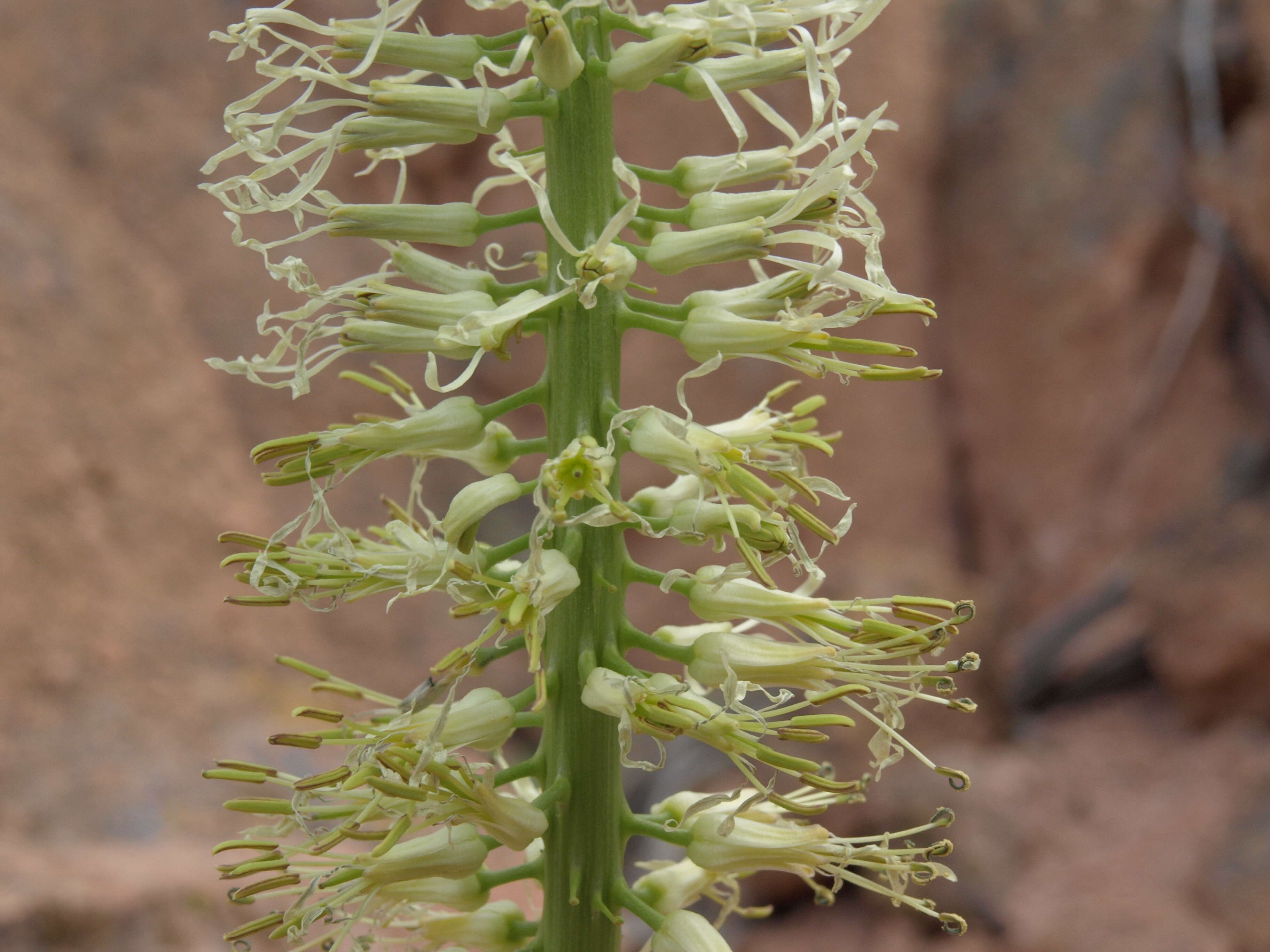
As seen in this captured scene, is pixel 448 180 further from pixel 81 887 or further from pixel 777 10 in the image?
pixel 777 10

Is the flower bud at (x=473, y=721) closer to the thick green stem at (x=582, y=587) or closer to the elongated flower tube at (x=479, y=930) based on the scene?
the thick green stem at (x=582, y=587)

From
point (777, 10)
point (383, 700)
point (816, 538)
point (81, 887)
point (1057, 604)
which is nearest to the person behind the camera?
point (777, 10)

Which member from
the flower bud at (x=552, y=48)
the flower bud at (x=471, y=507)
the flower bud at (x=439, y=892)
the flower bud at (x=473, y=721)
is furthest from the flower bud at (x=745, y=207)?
the flower bud at (x=439, y=892)

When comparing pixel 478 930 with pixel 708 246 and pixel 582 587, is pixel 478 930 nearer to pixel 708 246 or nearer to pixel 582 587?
pixel 582 587

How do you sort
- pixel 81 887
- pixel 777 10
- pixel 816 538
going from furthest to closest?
pixel 816 538, pixel 81 887, pixel 777 10

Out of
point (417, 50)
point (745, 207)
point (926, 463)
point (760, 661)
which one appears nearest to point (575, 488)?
point (760, 661)

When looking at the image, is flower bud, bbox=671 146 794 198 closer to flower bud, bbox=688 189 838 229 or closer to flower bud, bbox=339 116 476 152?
flower bud, bbox=688 189 838 229

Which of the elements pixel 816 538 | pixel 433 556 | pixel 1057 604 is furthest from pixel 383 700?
pixel 1057 604

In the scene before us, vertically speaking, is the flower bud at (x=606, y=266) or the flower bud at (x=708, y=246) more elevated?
the flower bud at (x=708, y=246)
